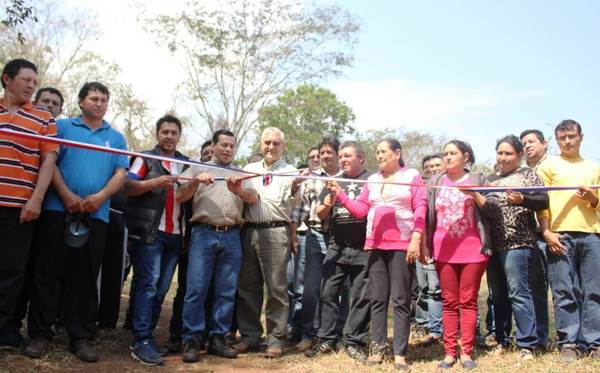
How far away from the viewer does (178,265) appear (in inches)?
200

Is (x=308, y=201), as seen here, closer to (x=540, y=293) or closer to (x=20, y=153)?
(x=540, y=293)

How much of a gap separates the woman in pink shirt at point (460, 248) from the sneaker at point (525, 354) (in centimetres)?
46

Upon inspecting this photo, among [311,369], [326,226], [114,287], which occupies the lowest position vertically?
[311,369]

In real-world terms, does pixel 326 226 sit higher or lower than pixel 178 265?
higher

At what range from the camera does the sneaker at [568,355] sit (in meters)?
4.34

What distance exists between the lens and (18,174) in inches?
155

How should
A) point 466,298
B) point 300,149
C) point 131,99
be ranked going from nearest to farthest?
point 466,298 → point 131,99 → point 300,149

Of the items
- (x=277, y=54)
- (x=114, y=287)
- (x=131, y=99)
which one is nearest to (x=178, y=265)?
(x=114, y=287)

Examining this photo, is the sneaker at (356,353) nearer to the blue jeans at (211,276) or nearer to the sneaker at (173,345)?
the blue jeans at (211,276)

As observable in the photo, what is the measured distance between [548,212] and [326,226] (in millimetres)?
1974

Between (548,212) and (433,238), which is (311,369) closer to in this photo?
(433,238)

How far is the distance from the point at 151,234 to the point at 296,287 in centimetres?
186

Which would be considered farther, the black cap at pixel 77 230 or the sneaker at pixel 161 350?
the sneaker at pixel 161 350

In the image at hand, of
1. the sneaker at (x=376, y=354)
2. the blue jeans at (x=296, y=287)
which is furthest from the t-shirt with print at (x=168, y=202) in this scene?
the sneaker at (x=376, y=354)
